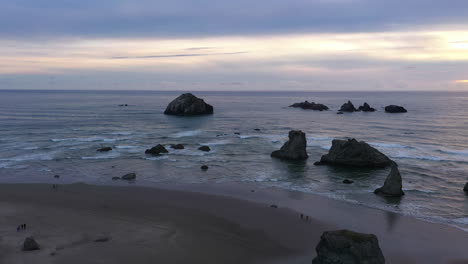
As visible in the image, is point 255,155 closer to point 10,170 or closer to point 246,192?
point 246,192

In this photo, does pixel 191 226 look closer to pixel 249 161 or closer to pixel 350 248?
pixel 350 248

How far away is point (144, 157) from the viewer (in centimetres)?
6009

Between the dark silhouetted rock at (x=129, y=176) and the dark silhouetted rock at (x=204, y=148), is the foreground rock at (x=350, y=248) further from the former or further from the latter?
the dark silhouetted rock at (x=204, y=148)

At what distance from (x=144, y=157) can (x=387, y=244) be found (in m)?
42.1

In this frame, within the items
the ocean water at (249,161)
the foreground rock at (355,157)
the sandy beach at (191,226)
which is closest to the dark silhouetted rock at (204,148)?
the ocean water at (249,161)

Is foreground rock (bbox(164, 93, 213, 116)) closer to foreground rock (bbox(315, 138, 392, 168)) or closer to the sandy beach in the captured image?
foreground rock (bbox(315, 138, 392, 168))

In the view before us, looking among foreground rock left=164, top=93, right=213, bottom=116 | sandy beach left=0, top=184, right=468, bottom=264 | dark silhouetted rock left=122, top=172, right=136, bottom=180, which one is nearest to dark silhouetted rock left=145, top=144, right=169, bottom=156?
dark silhouetted rock left=122, top=172, right=136, bottom=180

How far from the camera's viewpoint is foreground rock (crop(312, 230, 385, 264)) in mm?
20859

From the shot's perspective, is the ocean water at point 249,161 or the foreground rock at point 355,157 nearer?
the ocean water at point 249,161

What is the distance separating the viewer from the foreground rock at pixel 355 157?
54250 millimetres

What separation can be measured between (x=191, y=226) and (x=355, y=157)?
32656 mm

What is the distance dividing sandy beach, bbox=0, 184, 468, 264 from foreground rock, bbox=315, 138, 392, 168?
52.7 ft

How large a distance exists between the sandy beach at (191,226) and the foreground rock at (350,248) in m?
5.09

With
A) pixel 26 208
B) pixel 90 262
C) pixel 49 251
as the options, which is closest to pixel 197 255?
pixel 90 262
